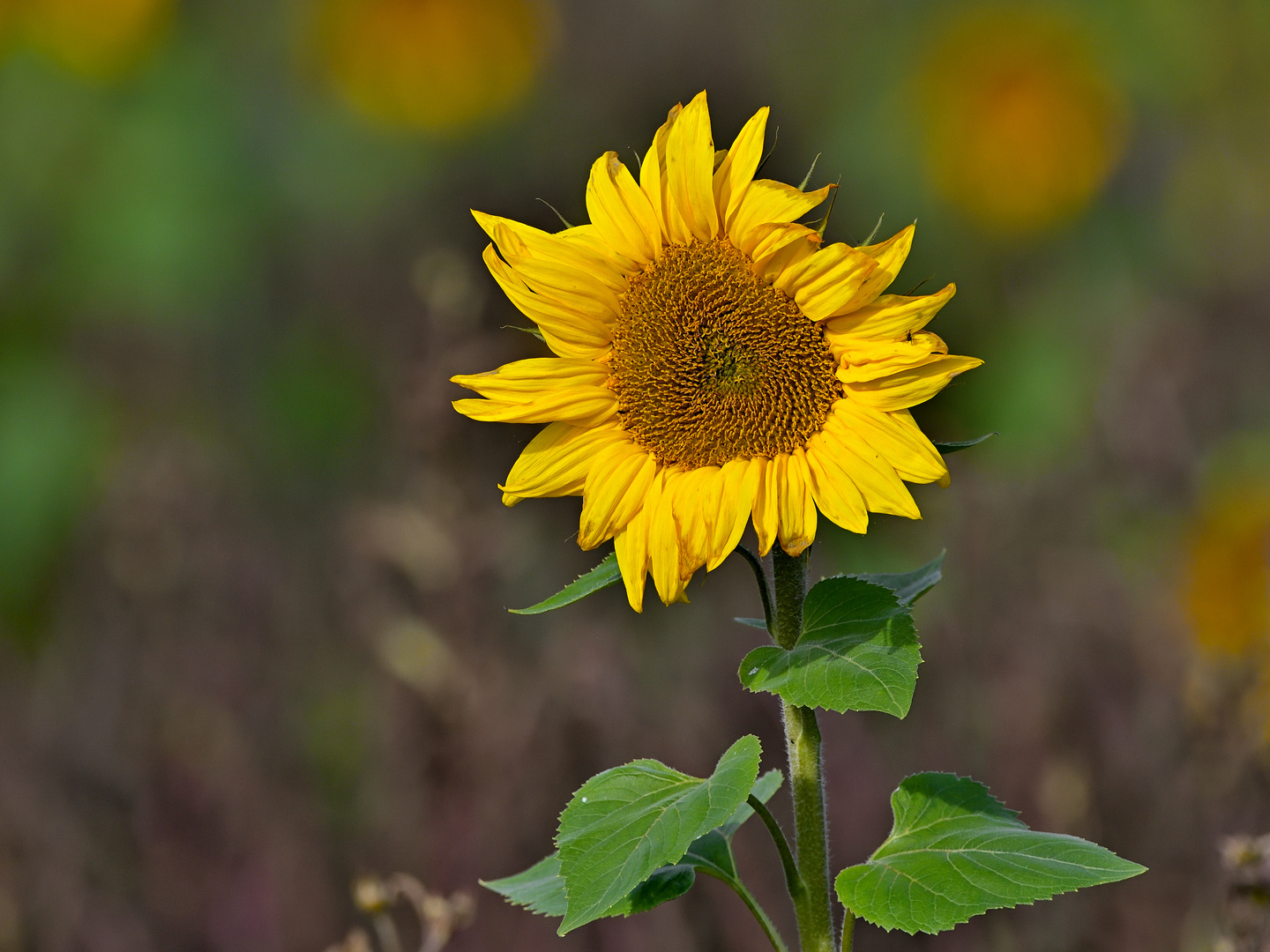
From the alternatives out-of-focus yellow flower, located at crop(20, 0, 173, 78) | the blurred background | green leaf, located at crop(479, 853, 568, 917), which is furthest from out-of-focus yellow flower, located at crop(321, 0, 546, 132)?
green leaf, located at crop(479, 853, 568, 917)

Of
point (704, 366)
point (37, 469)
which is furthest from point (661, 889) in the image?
point (37, 469)

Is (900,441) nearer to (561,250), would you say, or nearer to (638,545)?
(638,545)

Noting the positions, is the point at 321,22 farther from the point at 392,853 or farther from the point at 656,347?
the point at 656,347

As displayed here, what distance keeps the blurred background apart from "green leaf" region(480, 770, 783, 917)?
4.36 ft

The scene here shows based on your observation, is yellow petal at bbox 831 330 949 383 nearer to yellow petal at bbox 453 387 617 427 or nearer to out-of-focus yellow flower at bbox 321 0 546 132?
yellow petal at bbox 453 387 617 427

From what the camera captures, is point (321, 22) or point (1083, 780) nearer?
point (1083, 780)

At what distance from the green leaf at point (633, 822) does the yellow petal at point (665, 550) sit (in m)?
0.15

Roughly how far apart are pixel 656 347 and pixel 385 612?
257 centimetres

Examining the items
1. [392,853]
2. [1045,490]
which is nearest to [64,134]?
[392,853]

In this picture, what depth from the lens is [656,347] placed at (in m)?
1.26

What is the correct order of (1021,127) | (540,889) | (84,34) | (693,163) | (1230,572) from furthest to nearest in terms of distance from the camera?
(1021,127) < (84,34) < (1230,572) < (540,889) < (693,163)

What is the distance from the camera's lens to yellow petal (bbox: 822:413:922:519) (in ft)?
3.76

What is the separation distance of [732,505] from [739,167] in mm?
312

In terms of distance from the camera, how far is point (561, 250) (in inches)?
48.8
